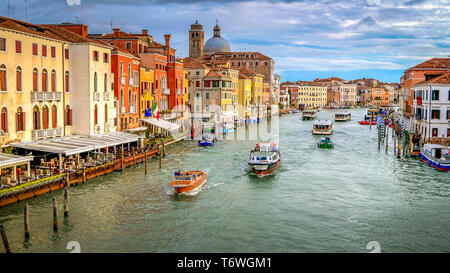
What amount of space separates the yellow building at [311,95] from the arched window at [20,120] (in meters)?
105

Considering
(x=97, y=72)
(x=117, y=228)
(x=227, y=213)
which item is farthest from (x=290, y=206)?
(x=97, y=72)

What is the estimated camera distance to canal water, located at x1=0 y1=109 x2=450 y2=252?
1268cm

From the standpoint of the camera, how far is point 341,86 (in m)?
136

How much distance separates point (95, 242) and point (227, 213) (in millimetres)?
4792

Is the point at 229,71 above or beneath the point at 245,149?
above

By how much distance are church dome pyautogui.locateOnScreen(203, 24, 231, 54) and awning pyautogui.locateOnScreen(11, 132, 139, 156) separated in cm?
6117

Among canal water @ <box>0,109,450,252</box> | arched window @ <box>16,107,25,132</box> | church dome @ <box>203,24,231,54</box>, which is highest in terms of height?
church dome @ <box>203,24,231,54</box>

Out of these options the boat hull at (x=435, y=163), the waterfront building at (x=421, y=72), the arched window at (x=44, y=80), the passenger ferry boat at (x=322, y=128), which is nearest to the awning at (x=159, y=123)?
the arched window at (x=44, y=80)

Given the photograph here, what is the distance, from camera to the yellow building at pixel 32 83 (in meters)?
18.2

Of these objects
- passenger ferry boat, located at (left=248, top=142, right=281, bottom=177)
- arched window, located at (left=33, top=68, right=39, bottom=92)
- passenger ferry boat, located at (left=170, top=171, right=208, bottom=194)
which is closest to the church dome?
passenger ferry boat, located at (left=248, top=142, right=281, bottom=177)

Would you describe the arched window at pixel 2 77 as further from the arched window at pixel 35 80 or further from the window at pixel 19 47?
the arched window at pixel 35 80

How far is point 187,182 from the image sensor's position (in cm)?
1817

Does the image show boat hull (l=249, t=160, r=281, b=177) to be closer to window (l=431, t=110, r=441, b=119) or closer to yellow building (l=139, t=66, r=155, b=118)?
yellow building (l=139, t=66, r=155, b=118)
